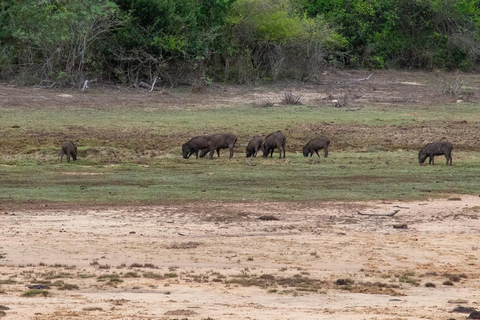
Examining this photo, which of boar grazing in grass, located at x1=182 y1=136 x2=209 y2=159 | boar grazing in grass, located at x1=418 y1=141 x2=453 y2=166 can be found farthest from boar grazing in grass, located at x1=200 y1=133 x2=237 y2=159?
boar grazing in grass, located at x1=418 y1=141 x2=453 y2=166

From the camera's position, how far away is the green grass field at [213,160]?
17.1 m

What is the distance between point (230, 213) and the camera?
1467 cm

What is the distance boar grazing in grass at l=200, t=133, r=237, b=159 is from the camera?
73.0 feet

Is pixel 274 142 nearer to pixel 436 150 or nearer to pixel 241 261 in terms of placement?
pixel 436 150

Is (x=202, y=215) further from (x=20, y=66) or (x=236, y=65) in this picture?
(x=236, y=65)

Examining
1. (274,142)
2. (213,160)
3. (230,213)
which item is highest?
(274,142)

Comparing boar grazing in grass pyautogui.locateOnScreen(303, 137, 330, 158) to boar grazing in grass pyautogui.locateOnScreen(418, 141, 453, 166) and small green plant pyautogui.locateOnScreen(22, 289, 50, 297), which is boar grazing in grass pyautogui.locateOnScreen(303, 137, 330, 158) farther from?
small green plant pyautogui.locateOnScreen(22, 289, 50, 297)

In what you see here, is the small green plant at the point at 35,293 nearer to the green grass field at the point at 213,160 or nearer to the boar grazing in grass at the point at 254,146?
the green grass field at the point at 213,160

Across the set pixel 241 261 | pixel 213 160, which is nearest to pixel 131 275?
pixel 241 261

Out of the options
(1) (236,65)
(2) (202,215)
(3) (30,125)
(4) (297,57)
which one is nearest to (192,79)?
(1) (236,65)

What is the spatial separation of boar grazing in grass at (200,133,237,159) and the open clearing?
1.57ft

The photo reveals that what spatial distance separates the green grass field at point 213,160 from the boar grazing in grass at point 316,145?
356 mm

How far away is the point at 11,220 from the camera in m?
13.8

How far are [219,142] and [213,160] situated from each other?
55cm
